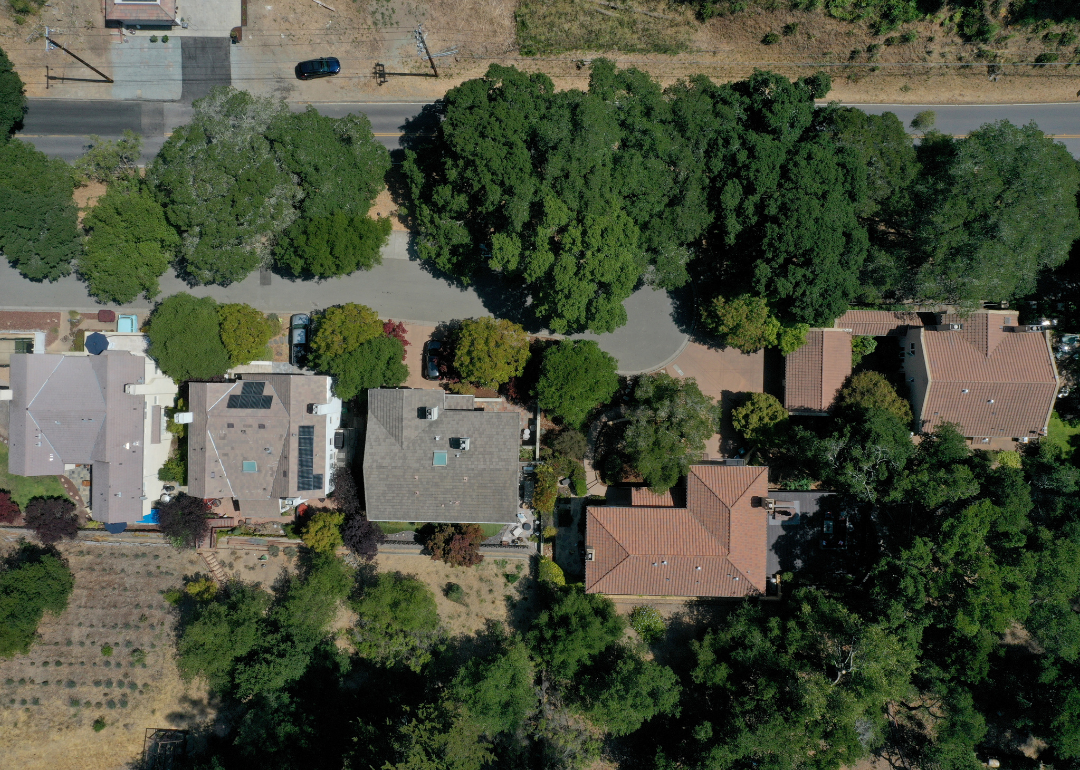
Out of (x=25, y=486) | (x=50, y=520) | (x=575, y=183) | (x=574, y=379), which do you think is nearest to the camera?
(x=575, y=183)

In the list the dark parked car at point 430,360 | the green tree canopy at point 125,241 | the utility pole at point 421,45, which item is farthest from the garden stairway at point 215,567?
the utility pole at point 421,45

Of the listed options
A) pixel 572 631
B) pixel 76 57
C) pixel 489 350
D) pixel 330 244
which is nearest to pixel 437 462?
pixel 489 350

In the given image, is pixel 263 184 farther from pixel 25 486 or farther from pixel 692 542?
pixel 692 542

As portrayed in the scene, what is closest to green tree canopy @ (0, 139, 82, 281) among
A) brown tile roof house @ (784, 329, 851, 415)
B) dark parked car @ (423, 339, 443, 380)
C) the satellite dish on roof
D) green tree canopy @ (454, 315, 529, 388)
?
the satellite dish on roof

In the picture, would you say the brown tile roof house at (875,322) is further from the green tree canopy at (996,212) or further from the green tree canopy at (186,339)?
the green tree canopy at (186,339)

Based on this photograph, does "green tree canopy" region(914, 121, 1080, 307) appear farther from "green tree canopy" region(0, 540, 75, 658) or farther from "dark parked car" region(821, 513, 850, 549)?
"green tree canopy" region(0, 540, 75, 658)
